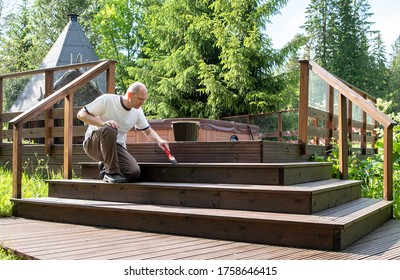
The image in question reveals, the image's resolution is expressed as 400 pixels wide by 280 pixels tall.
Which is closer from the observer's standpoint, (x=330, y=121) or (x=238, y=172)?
(x=238, y=172)

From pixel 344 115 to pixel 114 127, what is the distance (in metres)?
2.26

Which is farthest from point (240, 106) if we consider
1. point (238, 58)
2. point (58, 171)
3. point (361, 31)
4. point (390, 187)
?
point (361, 31)

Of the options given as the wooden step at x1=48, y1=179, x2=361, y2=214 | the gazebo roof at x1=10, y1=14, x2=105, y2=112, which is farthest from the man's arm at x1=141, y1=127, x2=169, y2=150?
the gazebo roof at x1=10, y1=14, x2=105, y2=112

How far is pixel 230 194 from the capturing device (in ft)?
10.8

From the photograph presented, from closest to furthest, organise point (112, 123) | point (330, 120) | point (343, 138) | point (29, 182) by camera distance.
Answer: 1. point (112, 123)
2. point (343, 138)
3. point (29, 182)
4. point (330, 120)

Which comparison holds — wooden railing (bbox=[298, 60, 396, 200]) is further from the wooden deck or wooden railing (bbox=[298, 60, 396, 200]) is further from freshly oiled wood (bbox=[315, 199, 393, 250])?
the wooden deck

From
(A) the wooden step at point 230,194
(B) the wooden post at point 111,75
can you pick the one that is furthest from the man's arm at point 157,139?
(B) the wooden post at point 111,75

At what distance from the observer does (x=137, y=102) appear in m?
3.91

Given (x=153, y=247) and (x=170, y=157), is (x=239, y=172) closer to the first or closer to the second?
(x=170, y=157)

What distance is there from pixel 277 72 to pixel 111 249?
12.2 m

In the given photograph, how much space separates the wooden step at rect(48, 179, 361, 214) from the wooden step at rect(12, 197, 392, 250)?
8cm

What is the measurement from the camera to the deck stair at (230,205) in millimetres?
2836

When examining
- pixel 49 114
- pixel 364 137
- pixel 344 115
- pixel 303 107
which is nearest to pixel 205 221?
pixel 344 115

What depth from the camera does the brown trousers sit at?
148 inches
